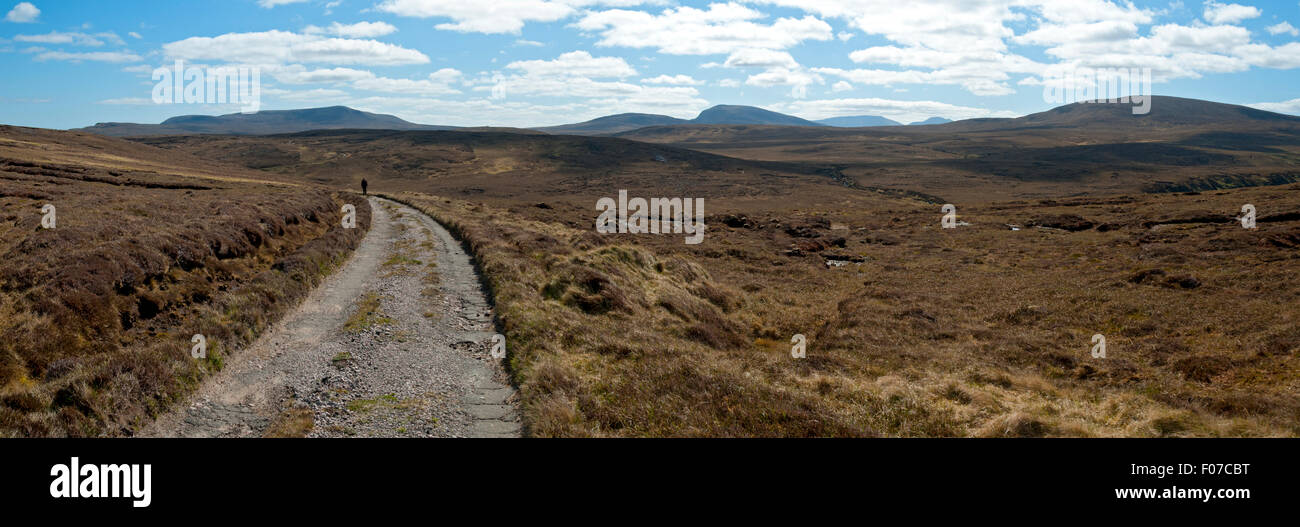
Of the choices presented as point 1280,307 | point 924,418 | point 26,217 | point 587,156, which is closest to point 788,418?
point 924,418

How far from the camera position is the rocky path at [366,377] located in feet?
31.8

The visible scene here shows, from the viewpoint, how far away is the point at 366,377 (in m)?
12.0

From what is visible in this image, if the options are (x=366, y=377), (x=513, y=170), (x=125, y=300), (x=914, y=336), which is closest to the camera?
(x=366, y=377)

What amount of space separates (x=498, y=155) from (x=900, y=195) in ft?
415

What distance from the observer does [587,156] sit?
194625 mm

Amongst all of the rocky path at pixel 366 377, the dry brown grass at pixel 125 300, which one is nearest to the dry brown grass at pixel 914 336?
the rocky path at pixel 366 377

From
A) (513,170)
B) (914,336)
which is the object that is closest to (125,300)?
(914,336)

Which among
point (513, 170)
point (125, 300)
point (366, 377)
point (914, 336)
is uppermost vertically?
point (513, 170)

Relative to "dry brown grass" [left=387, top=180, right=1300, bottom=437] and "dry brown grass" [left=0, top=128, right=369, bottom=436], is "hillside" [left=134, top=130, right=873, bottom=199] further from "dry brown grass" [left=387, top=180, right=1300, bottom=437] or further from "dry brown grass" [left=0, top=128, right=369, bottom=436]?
"dry brown grass" [left=0, top=128, right=369, bottom=436]

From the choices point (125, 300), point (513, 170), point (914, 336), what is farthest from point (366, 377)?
point (513, 170)

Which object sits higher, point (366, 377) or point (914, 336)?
point (366, 377)

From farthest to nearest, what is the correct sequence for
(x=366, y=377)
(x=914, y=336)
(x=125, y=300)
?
(x=914, y=336) < (x=125, y=300) < (x=366, y=377)

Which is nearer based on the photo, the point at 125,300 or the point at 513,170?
the point at 125,300

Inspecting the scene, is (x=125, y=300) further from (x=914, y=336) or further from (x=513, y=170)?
(x=513, y=170)
